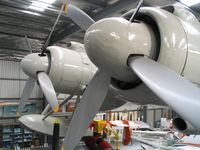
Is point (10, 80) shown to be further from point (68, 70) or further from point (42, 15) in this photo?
point (68, 70)

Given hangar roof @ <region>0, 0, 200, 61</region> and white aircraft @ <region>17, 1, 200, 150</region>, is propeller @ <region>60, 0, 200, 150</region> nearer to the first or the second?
white aircraft @ <region>17, 1, 200, 150</region>

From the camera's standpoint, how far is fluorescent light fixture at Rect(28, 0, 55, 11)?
22.6ft

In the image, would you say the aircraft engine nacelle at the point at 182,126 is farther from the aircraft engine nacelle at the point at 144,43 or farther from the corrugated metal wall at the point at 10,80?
the corrugated metal wall at the point at 10,80

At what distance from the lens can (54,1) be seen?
6.85 meters

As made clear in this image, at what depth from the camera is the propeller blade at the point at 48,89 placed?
4.59 metres

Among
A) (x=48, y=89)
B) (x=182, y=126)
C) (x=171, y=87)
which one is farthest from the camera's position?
(x=48, y=89)

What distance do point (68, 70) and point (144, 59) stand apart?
3.19 m

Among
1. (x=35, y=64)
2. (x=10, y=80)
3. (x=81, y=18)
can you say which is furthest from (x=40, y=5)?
(x=10, y=80)

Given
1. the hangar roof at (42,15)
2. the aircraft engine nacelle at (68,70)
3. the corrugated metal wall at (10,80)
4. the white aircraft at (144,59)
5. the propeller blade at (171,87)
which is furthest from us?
the corrugated metal wall at (10,80)

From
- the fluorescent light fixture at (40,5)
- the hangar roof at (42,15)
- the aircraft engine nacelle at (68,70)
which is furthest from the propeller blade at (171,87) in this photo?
the fluorescent light fixture at (40,5)

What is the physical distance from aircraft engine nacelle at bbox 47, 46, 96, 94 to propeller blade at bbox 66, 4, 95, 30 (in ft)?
4.61

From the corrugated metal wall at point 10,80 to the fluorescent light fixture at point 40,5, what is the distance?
10.8 meters

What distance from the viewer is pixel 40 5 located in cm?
726

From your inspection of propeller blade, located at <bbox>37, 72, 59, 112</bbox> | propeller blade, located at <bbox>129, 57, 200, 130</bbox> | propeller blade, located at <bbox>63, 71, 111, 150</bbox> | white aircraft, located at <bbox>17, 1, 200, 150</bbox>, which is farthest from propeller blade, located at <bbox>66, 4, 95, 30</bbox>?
propeller blade, located at <bbox>129, 57, 200, 130</bbox>
